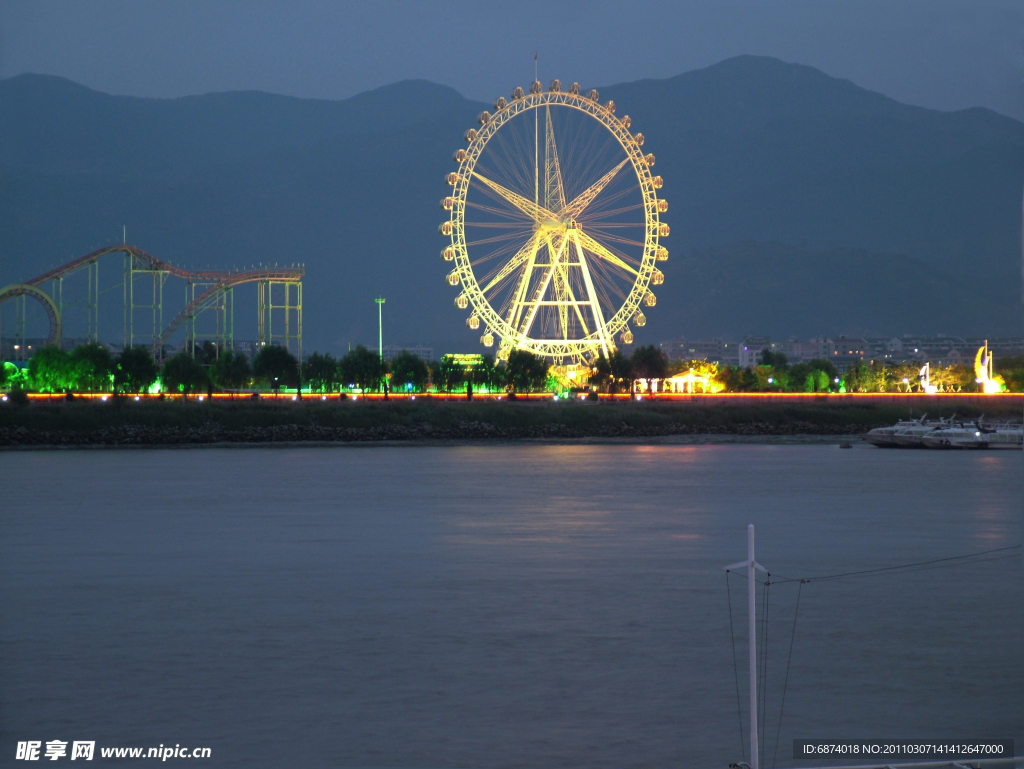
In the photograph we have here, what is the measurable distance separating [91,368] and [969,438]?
4735 cm

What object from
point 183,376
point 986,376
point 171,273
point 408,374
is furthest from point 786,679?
point 986,376

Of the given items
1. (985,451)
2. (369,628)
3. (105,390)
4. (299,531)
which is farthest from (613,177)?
(369,628)

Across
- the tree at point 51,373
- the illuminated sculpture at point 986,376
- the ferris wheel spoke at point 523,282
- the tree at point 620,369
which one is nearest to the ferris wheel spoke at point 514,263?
the ferris wheel spoke at point 523,282

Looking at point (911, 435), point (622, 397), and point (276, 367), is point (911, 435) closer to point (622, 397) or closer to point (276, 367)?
point (622, 397)

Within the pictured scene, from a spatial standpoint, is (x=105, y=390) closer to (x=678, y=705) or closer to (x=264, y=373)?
(x=264, y=373)

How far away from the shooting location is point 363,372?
81.4 meters

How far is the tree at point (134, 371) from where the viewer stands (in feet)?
238

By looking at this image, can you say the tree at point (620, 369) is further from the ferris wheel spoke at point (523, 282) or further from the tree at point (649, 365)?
the ferris wheel spoke at point (523, 282)

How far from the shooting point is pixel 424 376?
279ft

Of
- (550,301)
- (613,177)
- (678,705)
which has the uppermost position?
(613,177)

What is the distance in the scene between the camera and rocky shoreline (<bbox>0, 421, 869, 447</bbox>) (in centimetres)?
5284

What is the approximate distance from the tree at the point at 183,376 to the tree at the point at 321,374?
31.4ft

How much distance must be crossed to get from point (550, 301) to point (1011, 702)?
58924 millimetres

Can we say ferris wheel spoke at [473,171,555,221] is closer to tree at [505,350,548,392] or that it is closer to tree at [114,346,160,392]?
tree at [505,350,548,392]
